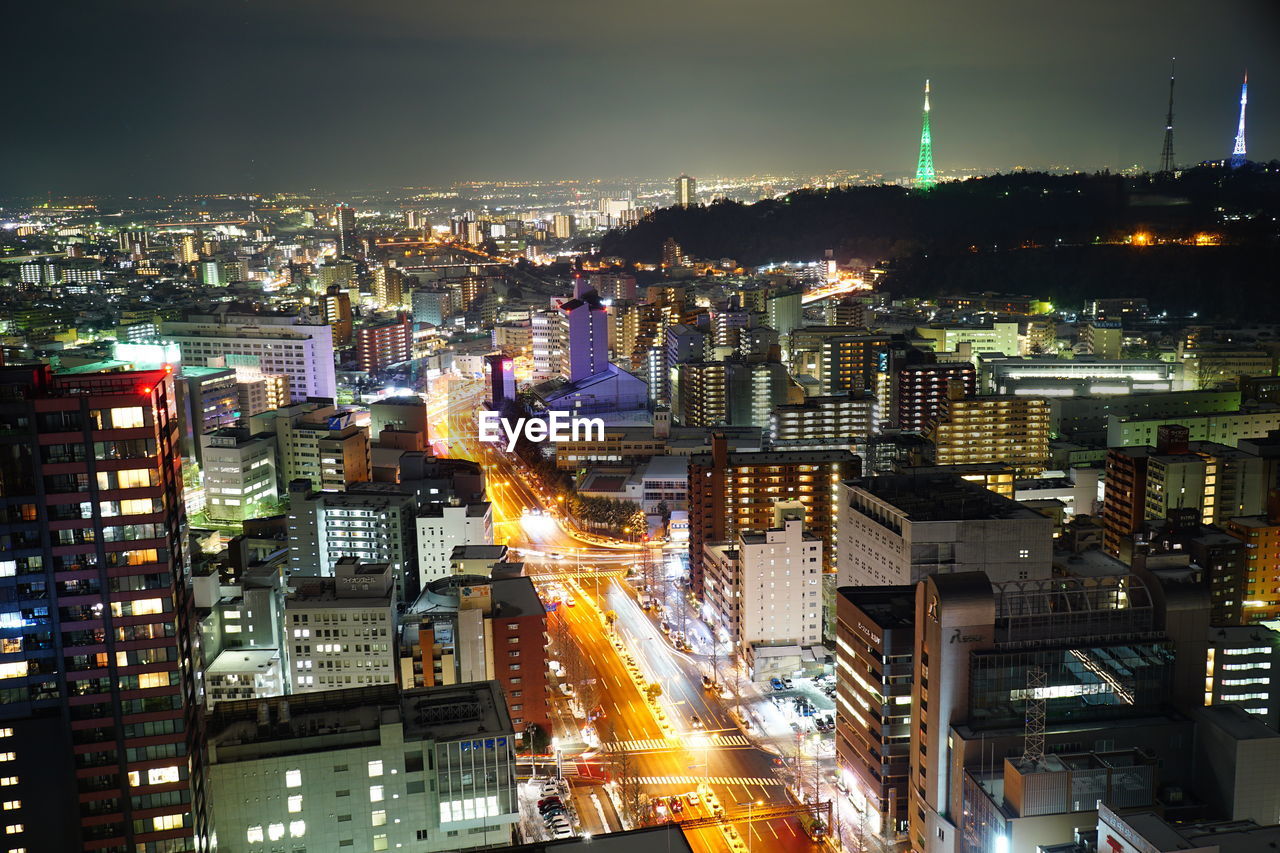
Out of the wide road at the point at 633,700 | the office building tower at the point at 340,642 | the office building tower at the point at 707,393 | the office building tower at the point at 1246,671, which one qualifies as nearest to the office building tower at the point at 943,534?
the office building tower at the point at 1246,671

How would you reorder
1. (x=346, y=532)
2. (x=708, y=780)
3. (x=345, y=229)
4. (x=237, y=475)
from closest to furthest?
(x=708, y=780) → (x=346, y=532) → (x=237, y=475) → (x=345, y=229)

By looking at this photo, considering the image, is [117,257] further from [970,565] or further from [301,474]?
[970,565]

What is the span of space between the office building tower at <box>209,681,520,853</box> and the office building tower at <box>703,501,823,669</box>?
4809 millimetres

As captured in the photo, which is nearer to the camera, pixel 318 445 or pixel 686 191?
pixel 318 445

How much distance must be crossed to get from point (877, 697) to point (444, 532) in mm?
5829

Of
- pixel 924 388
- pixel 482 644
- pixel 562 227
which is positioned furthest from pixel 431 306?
pixel 482 644

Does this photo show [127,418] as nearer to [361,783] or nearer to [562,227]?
[361,783]

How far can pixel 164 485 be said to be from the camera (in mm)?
5141

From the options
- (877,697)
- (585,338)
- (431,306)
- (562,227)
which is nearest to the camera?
(877,697)

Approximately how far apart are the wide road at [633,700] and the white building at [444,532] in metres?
1.19

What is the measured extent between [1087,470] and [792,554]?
5870mm

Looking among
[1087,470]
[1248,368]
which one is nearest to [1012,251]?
[1248,368]

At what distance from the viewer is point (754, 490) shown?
12250 mm
